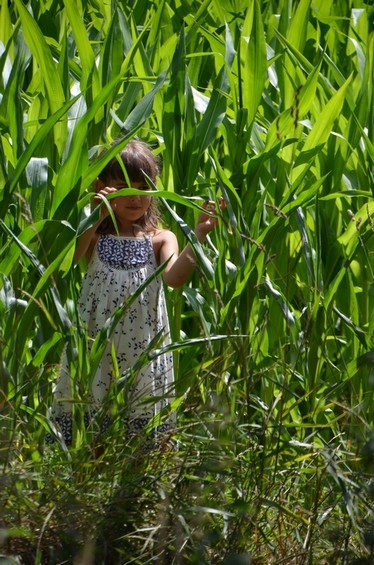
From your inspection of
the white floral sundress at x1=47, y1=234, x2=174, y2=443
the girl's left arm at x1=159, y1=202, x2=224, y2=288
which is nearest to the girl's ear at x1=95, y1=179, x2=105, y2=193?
the white floral sundress at x1=47, y1=234, x2=174, y2=443

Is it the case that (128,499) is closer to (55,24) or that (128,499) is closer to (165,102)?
(165,102)

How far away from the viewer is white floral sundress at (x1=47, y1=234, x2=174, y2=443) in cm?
216

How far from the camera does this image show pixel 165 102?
7.64 ft

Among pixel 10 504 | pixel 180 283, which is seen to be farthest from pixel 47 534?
pixel 180 283

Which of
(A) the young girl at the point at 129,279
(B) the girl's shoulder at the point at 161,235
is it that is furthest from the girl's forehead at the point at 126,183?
(B) the girl's shoulder at the point at 161,235

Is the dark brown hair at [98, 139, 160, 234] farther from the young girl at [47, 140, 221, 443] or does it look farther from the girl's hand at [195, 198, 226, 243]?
the girl's hand at [195, 198, 226, 243]

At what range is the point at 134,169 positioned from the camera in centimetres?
222

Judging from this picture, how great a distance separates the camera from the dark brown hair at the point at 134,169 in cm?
221

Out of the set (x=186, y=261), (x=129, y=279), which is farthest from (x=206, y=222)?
(x=129, y=279)

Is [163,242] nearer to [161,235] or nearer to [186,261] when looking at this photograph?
[161,235]

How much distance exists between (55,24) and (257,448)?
7.73ft

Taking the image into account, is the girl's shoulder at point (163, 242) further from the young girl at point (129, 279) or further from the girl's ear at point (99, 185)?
the girl's ear at point (99, 185)

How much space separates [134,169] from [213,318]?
41 centimetres

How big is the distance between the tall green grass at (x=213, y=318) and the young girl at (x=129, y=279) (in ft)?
0.23
